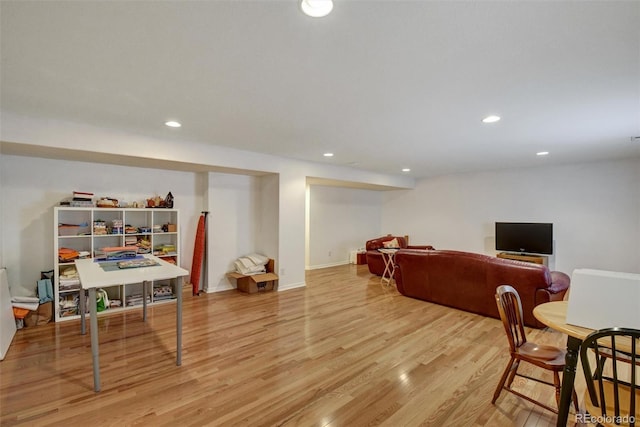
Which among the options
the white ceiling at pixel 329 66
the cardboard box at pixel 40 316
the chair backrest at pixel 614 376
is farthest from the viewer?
the cardboard box at pixel 40 316

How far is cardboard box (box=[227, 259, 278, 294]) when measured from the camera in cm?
482

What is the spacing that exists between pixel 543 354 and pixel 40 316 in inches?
197

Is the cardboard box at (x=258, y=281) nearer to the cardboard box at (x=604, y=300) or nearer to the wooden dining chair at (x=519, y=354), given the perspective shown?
the wooden dining chair at (x=519, y=354)

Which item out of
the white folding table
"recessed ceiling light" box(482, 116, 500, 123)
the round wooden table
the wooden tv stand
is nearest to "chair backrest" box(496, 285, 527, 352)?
the round wooden table

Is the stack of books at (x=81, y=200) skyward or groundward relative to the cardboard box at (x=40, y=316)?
skyward

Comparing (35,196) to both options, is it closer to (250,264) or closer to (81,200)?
(81,200)

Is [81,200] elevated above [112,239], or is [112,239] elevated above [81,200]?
[81,200]

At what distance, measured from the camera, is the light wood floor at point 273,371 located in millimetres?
1968

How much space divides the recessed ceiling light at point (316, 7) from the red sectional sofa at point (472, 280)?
350 centimetres

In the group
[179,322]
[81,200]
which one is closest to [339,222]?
[81,200]

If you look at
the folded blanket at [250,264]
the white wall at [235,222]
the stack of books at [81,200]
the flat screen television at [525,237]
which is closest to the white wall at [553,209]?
the flat screen television at [525,237]

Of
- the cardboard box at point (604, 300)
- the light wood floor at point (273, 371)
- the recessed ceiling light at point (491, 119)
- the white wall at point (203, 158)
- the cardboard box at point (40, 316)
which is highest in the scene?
the recessed ceiling light at point (491, 119)

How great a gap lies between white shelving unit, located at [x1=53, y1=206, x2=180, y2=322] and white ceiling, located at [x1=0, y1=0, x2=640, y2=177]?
57.1 inches

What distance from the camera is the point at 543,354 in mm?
1982
